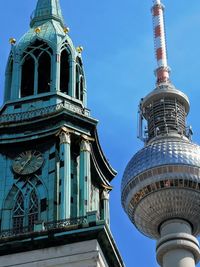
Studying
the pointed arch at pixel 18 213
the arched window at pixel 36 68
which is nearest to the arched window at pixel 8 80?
the arched window at pixel 36 68

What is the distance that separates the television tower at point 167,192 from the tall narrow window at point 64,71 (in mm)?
27649

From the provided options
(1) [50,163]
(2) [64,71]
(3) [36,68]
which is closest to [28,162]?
(1) [50,163]

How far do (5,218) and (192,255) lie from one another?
1528 inches

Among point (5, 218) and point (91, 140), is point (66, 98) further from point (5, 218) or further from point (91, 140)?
point (5, 218)

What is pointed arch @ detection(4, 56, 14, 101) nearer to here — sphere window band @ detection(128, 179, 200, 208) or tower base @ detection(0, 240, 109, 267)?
tower base @ detection(0, 240, 109, 267)

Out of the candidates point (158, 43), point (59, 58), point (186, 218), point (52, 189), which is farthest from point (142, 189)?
point (52, 189)

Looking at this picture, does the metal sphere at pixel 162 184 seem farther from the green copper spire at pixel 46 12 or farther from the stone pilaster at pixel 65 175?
the stone pilaster at pixel 65 175

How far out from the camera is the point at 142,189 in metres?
98.1

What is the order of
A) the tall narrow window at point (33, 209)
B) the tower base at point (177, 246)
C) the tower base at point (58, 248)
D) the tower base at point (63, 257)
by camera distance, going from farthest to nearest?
the tower base at point (177, 246) < the tall narrow window at point (33, 209) < the tower base at point (58, 248) < the tower base at point (63, 257)

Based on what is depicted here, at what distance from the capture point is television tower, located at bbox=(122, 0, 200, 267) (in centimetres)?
9731

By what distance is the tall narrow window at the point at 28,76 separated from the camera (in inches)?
2783

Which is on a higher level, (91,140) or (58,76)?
(58,76)

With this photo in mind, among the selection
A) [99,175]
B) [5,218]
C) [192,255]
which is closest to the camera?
[5,218]

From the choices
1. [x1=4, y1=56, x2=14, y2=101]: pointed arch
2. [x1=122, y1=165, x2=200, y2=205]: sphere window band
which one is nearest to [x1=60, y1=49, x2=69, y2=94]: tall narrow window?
[x1=4, y1=56, x2=14, y2=101]: pointed arch
